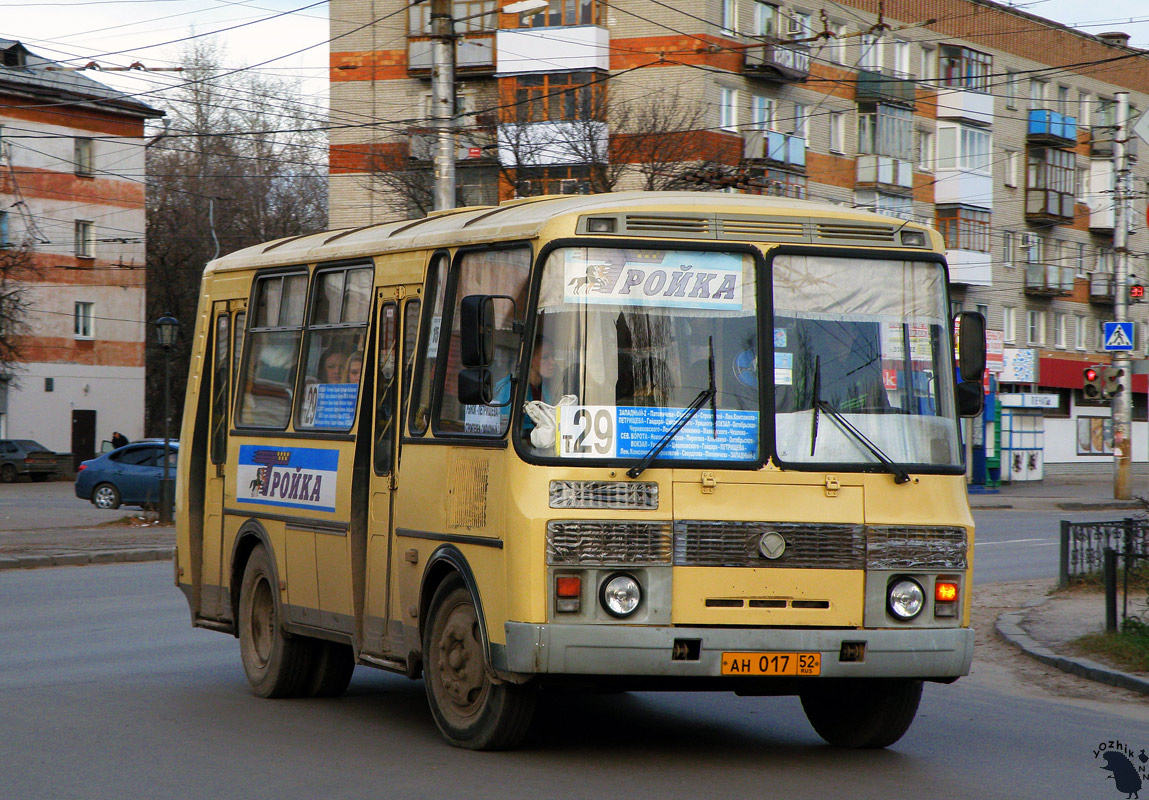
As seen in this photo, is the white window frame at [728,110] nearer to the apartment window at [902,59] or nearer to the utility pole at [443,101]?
the apartment window at [902,59]

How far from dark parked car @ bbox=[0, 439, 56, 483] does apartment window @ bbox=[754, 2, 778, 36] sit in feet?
88.2

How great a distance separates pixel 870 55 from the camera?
54.4 m

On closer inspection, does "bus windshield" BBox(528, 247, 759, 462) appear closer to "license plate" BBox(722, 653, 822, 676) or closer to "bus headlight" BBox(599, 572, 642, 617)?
"bus headlight" BBox(599, 572, 642, 617)

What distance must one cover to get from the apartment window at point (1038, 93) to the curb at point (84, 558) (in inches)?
1878

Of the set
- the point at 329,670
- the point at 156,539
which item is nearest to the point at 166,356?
the point at 156,539

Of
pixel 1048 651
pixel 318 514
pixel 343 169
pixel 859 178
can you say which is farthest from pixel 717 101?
pixel 318 514

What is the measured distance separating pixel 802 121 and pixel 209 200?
2771 centimetres

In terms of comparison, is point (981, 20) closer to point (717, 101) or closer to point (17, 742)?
point (717, 101)

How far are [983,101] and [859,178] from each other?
8161 millimetres

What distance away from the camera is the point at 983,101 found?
5881 centimetres

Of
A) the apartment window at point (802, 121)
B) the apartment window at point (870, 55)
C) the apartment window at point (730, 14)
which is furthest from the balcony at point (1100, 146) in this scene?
the apartment window at point (730, 14)

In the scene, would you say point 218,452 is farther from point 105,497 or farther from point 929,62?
point 929,62

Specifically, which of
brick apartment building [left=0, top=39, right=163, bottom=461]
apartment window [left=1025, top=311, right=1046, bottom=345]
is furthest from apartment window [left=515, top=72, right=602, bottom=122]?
apartment window [left=1025, top=311, right=1046, bottom=345]

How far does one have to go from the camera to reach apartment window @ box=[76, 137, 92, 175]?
60219mm
